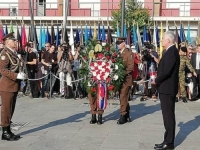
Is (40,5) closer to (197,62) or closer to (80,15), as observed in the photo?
(80,15)

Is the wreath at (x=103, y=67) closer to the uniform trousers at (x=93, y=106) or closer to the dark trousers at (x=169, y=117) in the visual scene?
the uniform trousers at (x=93, y=106)

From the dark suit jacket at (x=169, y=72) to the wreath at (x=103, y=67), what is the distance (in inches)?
80.7

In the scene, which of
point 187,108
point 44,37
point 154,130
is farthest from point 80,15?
point 154,130

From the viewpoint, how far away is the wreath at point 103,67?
9011 millimetres

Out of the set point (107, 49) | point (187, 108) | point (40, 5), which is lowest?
point (187, 108)

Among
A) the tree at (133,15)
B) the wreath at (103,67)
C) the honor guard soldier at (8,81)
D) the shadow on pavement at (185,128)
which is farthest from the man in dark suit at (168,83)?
the tree at (133,15)

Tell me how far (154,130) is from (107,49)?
2.08 m

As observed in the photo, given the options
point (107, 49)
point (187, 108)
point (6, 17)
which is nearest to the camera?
point (107, 49)

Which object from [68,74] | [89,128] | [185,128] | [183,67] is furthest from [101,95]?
[183,67]

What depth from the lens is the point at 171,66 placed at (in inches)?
269

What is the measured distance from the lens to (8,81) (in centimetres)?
745

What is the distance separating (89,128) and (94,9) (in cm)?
2345

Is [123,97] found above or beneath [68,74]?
beneath

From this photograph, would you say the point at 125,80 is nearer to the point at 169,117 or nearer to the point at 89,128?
the point at 89,128
